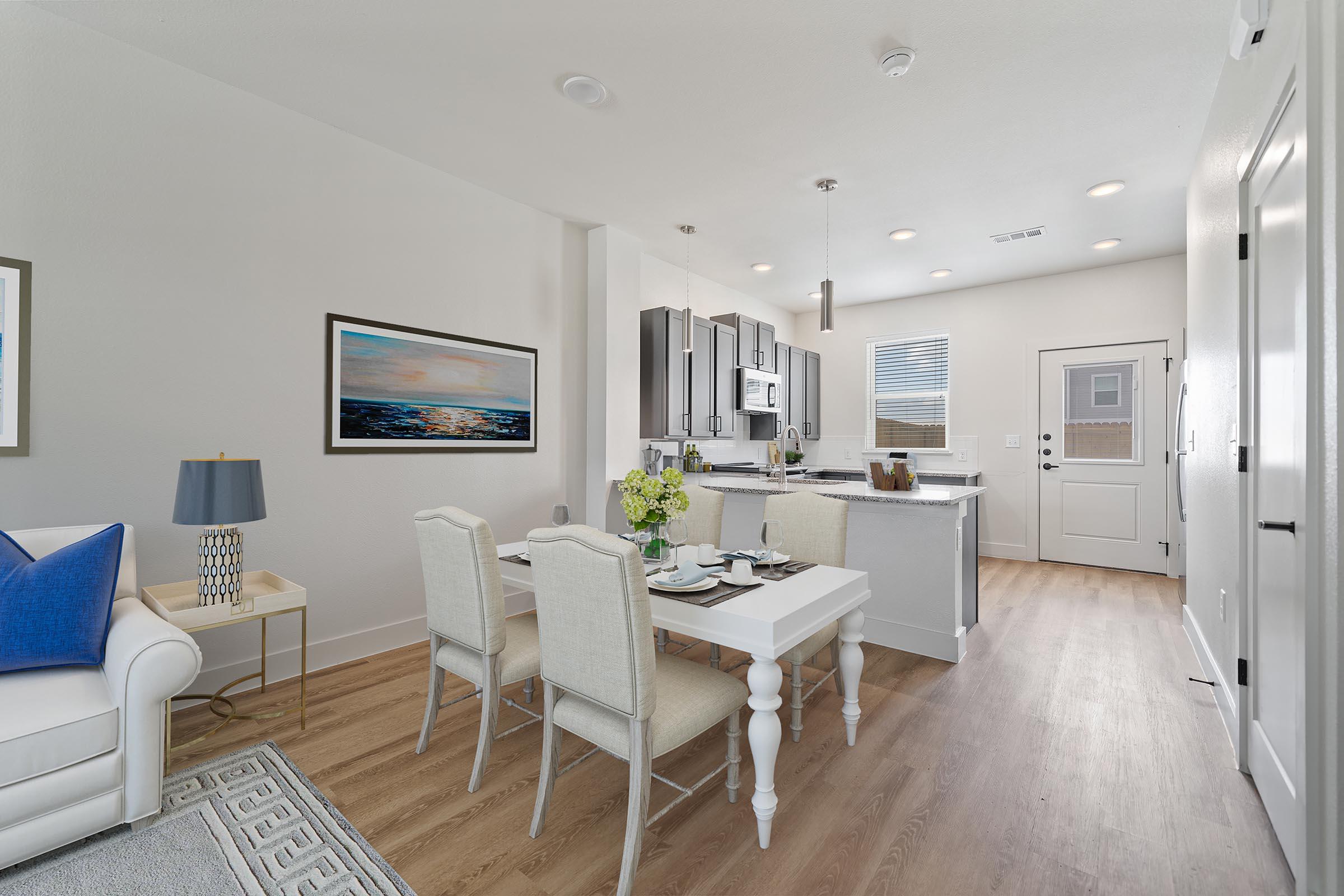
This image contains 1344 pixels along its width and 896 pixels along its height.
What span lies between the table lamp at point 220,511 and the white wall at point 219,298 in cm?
47

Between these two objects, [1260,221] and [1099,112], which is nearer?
[1260,221]

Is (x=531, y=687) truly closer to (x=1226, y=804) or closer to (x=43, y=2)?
(x=1226, y=804)

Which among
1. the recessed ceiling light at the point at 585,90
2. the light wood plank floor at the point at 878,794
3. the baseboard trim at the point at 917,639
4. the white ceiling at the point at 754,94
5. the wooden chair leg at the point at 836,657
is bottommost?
the light wood plank floor at the point at 878,794

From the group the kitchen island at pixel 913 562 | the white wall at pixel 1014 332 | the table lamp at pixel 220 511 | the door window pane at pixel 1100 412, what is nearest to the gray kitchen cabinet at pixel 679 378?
the kitchen island at pixel 913 562

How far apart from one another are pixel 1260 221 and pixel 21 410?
4.42 m

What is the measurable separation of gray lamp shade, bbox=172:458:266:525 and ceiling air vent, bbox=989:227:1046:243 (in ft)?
16.3

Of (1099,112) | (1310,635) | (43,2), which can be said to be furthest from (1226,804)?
(43,2)

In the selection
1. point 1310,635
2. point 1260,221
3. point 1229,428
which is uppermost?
point 1260,221

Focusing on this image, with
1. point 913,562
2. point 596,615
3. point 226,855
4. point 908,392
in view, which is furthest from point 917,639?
point 908,392

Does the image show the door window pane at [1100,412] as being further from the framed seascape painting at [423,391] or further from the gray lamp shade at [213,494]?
the gray lamp shade at [213,494]

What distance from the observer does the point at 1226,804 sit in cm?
188

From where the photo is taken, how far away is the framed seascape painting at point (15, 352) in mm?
2117

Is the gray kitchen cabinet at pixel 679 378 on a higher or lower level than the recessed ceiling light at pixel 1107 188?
lower

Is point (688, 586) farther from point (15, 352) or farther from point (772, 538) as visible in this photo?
point (15, 352)
